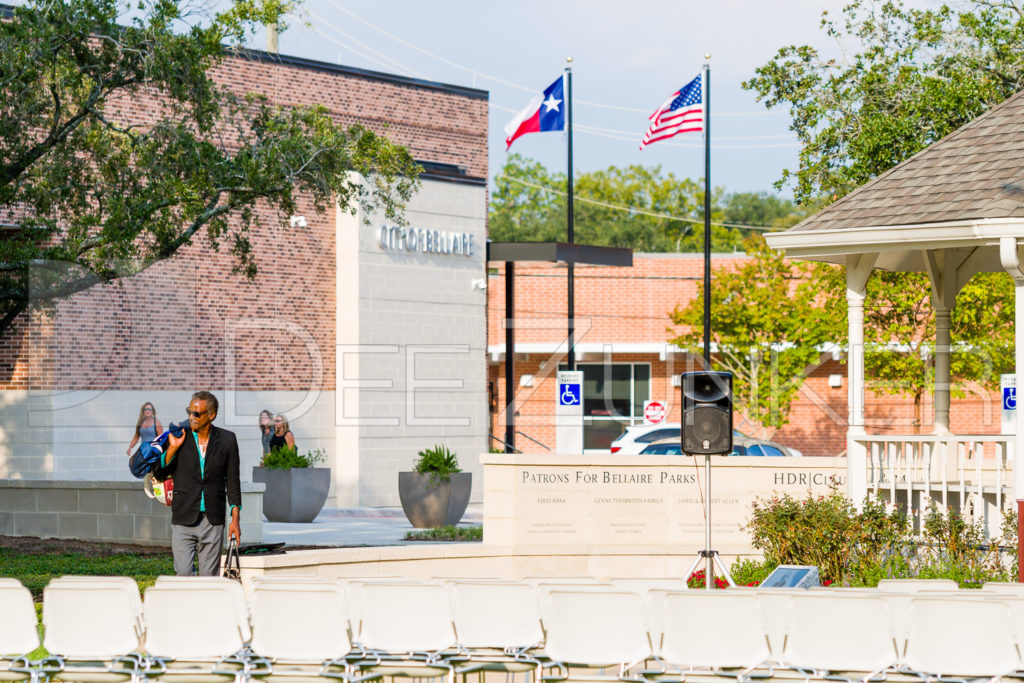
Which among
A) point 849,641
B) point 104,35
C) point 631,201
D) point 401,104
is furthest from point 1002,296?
point 631,201

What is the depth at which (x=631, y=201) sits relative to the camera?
74.6 meters

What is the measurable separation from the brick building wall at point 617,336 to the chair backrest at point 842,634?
31.5 m

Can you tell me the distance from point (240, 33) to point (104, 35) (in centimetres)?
154

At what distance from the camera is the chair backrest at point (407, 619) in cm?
718

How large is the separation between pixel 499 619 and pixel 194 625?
1.67 metres

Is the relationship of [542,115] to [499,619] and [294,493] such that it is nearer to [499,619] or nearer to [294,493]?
[294,493]

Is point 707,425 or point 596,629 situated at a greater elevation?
point 707,425

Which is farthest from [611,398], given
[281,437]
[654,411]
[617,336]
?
[281,437]

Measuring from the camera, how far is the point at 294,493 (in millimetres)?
21984

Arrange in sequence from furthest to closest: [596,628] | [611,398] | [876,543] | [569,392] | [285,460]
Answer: [611,398]
[569,392]
[285,460]
[876,543]
[596,628]

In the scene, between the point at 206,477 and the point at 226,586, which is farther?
the point at 206,477

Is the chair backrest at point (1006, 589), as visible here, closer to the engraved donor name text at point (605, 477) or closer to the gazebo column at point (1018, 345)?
the gazebo column at point (1018, 345)

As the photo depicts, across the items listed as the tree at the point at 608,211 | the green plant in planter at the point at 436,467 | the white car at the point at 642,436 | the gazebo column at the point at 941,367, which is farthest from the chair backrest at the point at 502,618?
the tree at the point at 608,211

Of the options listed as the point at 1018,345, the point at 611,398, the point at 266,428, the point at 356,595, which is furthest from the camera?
the point at 611,398
